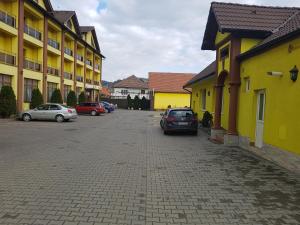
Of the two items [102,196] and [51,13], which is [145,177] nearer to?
[102,196]

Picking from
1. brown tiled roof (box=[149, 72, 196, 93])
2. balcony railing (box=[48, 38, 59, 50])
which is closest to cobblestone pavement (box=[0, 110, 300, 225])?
balcony railing (box=[48, 38, 59, 50])

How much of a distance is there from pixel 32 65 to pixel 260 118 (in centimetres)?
2473

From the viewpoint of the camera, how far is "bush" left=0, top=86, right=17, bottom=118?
2412 centimetres

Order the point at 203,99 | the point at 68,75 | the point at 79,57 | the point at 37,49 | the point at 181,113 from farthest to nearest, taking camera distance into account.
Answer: the point at 79,57, the point at 68,75, the point at 37,49, the point at 203,99, the point at 181,113

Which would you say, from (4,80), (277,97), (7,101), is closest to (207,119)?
(277,97)

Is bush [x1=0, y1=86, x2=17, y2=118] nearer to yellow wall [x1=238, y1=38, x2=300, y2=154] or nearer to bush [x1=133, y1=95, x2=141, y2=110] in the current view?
yellow wall [x1=238, y1=38, x2=300, y2=154]

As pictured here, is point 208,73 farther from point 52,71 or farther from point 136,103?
point 136,103

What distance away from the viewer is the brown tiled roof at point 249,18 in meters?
12.7

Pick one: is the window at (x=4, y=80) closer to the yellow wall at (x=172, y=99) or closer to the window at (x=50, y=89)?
the window at (x=50, y=89)

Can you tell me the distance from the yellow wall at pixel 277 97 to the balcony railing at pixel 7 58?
19.6 m

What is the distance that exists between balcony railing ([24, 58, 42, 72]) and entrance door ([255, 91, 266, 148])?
75.7 feet

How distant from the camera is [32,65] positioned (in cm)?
3081

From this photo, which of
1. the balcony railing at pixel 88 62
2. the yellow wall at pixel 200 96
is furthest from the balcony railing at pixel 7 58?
the balcony railing at pixel 88 62

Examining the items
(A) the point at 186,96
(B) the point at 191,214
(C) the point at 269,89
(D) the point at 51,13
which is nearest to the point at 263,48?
(C) the point at 269,89
